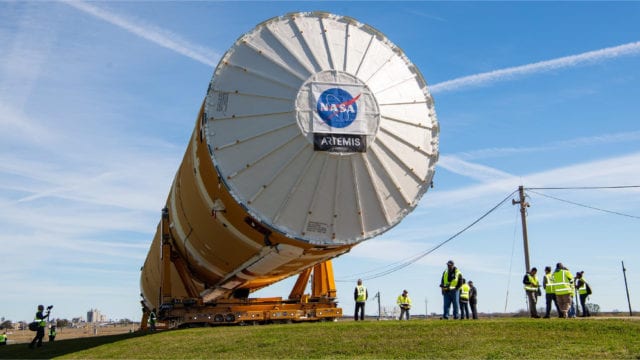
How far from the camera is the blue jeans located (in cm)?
1562

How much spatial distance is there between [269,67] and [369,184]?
3.04 m

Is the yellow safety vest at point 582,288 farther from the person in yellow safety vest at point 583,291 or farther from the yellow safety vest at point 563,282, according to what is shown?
the yellow safety vest at point 563,282

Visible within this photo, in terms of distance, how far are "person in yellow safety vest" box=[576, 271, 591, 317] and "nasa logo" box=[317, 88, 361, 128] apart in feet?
36.9

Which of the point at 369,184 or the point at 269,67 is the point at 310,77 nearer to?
the point at 269,67

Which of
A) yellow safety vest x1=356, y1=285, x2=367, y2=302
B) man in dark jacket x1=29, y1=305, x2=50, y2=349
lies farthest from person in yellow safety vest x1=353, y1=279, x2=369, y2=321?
man in dark jacket x1=29, y1=305, x2=50, y2=349

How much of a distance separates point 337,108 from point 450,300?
7035mm

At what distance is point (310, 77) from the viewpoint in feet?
37.9

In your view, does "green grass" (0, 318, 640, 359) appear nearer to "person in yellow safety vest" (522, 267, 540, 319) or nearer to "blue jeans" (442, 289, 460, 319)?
"blue jeans" (442, 289, 460, 319)

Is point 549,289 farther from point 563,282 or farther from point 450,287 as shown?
point 450,287

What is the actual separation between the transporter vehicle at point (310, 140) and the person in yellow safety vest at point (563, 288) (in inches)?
233

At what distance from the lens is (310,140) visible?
446 inches

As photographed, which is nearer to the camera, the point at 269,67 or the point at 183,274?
the point at 269,67

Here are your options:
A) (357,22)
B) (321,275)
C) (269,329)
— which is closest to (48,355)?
(269,329)

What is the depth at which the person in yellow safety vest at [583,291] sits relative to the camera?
1838 centimetres
